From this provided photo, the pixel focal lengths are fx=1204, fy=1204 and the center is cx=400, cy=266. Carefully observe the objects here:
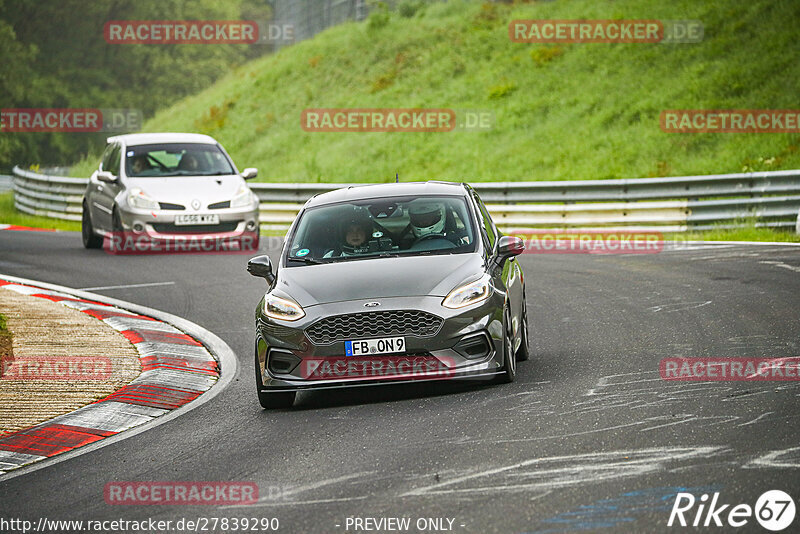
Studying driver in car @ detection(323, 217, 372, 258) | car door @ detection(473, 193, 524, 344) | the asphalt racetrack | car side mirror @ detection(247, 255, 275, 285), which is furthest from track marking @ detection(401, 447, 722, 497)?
car side mirror @ detection(247, 255, 275, 285)

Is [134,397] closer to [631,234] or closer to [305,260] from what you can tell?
[305,260]

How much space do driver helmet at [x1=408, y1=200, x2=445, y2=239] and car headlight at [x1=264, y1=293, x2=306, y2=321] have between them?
137 centimetres

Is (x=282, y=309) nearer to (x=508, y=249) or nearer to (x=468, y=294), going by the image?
(x=468, y=294)

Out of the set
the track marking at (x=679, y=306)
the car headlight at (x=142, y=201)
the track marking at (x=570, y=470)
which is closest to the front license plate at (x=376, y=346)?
the track marking at (x=570, y=470)

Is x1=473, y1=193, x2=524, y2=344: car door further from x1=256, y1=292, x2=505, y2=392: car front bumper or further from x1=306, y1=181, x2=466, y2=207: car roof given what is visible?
x1=256, y1=292, x2=505, y2=392: car front bumper

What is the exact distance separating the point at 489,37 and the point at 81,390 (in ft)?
128

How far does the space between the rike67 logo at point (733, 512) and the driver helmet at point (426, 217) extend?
14.4 ft

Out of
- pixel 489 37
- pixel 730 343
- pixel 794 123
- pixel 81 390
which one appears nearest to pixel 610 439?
pixel 730 343

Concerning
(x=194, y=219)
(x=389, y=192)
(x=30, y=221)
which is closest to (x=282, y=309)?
(x=389, y=192)

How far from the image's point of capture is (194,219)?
62.5 feet

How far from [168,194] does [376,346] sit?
11441 millimetres

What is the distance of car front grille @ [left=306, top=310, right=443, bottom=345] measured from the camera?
27.8 feet

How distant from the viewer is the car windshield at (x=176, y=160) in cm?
1997

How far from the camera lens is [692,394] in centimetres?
816
